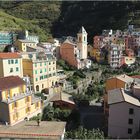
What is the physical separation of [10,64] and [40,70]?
615 cm

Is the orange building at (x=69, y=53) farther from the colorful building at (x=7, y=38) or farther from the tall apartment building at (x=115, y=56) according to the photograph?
the colorful building at (x=7, y=38)

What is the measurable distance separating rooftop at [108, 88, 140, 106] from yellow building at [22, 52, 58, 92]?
17.0m

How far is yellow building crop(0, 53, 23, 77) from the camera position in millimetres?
42094

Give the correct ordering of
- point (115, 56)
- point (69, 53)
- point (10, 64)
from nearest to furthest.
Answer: point (10, 64)
point (69, 53)
point (115, 56)

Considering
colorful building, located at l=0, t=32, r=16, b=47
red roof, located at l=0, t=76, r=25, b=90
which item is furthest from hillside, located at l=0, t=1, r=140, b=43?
red roof, located at l=0, t=76, r=25, b=90

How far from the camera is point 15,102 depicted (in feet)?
104

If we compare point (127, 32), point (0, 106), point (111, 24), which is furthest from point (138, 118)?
point (111, 24)

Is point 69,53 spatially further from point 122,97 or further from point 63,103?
point 122,97

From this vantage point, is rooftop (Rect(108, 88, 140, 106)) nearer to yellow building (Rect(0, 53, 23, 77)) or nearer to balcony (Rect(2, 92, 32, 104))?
balcony (Rect(2, 92, 32, 104))

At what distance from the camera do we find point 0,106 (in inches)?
1252

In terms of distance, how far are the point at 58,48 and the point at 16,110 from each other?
3876 cm

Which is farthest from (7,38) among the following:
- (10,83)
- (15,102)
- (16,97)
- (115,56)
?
(15,102)

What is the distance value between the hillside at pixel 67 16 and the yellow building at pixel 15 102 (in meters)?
58.6

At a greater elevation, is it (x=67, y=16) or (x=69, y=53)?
(x=67, y=16)
